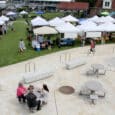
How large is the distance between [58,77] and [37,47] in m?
7.90

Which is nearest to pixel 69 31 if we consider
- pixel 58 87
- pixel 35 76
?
pixel 35 76

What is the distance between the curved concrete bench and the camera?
53.5 ft

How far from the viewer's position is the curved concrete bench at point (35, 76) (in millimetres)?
16311

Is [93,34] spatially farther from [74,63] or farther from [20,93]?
[20,93]

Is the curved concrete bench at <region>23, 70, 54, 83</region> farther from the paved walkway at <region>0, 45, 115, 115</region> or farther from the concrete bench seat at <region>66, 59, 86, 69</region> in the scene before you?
the concrete bench seat at <region>66, 59, 86, 69</region>

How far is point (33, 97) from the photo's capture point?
12.6m

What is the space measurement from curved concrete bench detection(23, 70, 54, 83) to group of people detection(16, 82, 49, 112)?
234 centimetres

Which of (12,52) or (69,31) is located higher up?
(69,31)

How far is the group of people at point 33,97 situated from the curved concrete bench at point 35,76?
7.68ft

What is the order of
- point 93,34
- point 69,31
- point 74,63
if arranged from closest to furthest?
1. point 74,63
2. point 69,31
3. point 93,34

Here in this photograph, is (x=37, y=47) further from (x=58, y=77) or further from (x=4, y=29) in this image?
(x=4, y=29)

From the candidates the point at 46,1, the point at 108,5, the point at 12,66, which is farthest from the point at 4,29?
the point at 46,1

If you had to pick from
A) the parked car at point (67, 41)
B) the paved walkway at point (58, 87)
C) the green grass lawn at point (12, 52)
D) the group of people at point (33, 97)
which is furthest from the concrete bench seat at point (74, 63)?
the parked car at point (67, 41)

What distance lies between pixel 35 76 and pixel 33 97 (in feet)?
13.4
